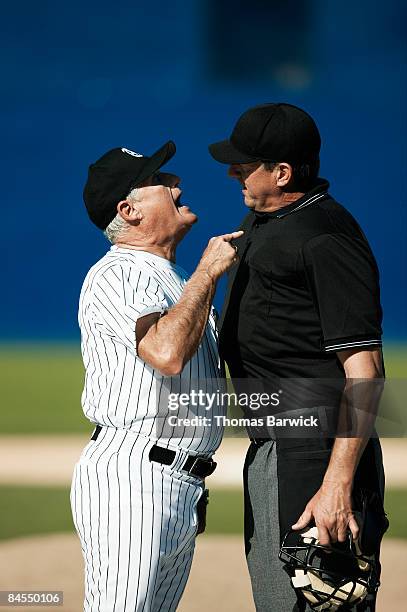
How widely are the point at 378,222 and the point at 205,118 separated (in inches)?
149

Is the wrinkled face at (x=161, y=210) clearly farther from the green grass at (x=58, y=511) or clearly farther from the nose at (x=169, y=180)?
the green grass at (x=58, y=511)

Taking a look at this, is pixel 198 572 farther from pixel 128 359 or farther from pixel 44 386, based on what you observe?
pixel 44 386

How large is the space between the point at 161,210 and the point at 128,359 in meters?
0.44

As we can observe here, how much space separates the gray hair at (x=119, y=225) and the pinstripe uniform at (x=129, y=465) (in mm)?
180

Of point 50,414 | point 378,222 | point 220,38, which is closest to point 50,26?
point 220,38

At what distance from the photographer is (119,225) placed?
8.05 feet

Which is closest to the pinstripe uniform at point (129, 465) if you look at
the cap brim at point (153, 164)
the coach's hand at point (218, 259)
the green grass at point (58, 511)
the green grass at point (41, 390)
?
the coach's hand at point (218, 259)

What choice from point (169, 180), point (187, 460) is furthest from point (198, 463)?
point (169, 180)

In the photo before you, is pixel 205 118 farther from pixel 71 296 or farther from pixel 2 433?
pixel 2 433

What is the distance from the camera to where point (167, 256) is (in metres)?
2.47

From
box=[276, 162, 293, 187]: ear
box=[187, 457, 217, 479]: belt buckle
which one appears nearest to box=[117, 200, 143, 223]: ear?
box=[276, 162, 293, 187]: ear

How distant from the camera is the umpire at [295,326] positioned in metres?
2.02

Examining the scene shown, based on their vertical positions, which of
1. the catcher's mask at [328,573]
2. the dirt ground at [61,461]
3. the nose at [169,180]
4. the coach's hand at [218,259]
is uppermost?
the dirt ground at [61,461]

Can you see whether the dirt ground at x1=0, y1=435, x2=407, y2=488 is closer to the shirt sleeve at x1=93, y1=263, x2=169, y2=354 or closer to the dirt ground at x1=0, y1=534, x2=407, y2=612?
the dirt ground at x1=0, y1=534, x2=407, y2=612
